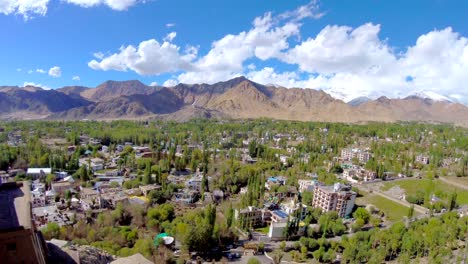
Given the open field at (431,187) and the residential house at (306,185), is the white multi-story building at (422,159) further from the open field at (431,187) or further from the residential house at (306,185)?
the residential house at (306,185)

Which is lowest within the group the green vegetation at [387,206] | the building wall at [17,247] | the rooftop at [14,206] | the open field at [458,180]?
the green vegetation at [387,206]

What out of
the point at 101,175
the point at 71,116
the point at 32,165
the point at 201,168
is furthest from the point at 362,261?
the point at 71,116

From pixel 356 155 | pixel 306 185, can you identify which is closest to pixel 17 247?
pixel 306 185

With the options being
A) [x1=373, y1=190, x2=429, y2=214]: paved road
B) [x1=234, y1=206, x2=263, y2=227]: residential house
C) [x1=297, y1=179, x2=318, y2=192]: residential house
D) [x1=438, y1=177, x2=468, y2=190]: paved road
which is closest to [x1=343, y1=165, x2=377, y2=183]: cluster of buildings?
[x1=373, y1=190, x2=429, y2=214]: paved road

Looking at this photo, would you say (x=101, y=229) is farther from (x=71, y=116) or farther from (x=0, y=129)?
(x=71, y=116)

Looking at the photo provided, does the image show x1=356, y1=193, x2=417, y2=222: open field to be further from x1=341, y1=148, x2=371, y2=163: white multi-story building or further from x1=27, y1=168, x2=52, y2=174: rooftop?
x1=27, y1=168, x2=52, y2=174: rooftop

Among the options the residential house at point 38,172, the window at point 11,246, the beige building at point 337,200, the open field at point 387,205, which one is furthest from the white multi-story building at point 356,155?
the window at point 11,246
